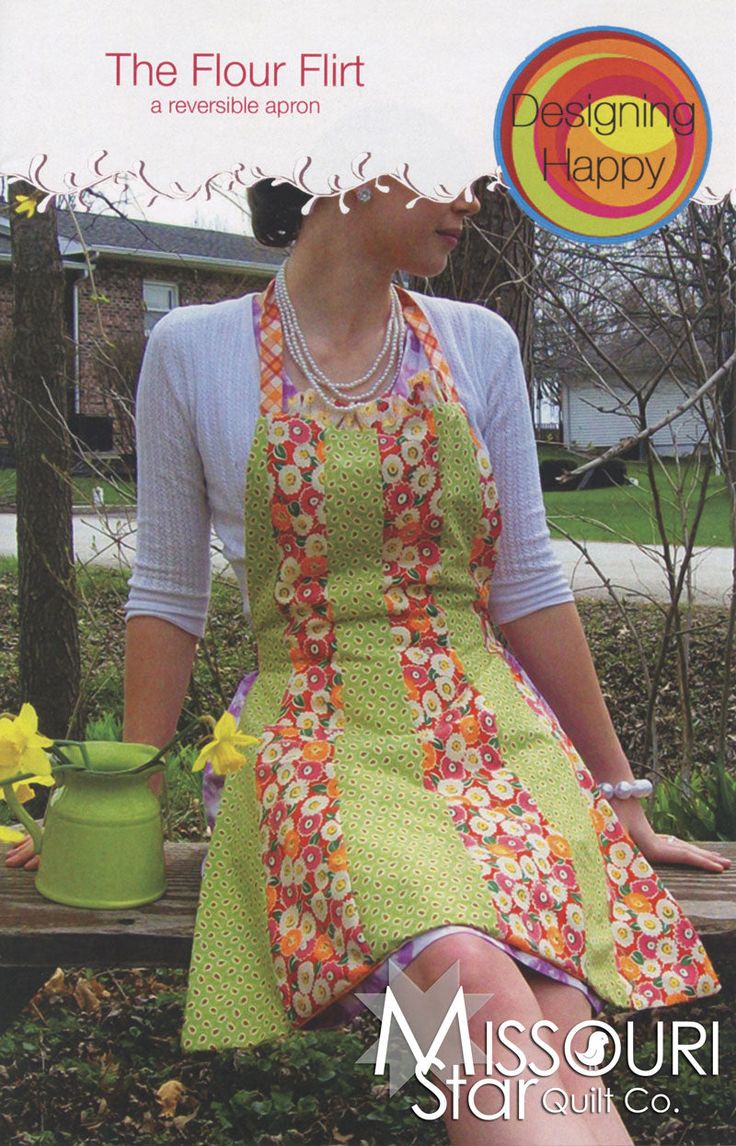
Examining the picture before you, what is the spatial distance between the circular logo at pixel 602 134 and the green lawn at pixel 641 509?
2.86 ft

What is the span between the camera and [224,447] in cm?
132

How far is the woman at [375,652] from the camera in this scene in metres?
1.08

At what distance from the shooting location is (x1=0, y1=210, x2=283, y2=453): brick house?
2.04 m

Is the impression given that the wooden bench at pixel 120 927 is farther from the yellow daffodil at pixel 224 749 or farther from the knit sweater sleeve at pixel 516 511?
the knit sweater sleeve at pixel 516 511

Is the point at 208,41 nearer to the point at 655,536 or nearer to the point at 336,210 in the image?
the point at 336,210

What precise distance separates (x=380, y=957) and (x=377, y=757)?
0.22 m

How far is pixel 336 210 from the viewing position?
1328 mm

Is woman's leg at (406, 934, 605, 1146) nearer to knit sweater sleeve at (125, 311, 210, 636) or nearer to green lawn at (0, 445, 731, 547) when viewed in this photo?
knit sweater sleeve at (125, 311, 210, 636)

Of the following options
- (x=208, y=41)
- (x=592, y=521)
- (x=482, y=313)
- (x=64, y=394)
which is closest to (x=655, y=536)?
(x=592, y=521)

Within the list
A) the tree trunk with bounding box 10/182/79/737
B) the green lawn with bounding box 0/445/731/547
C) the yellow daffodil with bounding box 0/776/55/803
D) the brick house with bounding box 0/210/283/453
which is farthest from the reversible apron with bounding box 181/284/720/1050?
the tree trunk with bounding box 10/182/79/737

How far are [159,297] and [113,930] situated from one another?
4.19ft

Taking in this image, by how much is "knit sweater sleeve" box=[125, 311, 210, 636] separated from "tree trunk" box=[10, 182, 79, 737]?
1.07 metres

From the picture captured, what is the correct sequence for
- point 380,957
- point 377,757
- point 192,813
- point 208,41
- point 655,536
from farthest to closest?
1. point 192,813
2. point 655,536
3. point 208,41
4. point 377,757
5. point 380,957

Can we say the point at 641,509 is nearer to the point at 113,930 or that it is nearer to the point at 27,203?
the point at 27,203
